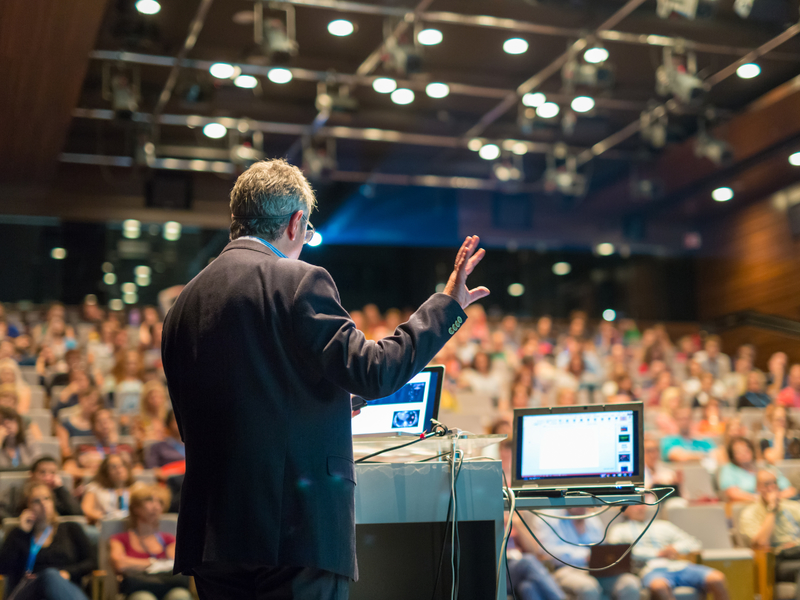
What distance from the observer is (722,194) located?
33.9 ft

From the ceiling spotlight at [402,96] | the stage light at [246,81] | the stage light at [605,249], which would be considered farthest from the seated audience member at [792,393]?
the stage light at [246,81]

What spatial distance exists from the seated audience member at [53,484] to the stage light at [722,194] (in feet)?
28.5

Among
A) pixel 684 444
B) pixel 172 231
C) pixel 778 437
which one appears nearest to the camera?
pixel 684 444

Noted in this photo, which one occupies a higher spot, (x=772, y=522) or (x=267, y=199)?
(x=267, y=199)

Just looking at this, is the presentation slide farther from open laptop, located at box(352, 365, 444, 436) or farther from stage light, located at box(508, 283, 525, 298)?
stage light, located at box(508, 283, 525, 298)

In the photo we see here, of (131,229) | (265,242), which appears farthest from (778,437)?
(131,229)

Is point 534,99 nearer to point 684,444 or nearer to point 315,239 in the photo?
point 684,444

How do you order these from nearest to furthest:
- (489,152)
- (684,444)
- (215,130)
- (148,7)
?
(684,444) < (148,7) < (215,130) < (489,152)

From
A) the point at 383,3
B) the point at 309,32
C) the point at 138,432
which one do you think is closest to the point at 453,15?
the point at 383,3

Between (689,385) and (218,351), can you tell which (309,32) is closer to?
(689,385)

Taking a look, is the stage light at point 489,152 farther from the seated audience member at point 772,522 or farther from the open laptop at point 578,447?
the open laptop at point 578,447

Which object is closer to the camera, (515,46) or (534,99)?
(515,46)

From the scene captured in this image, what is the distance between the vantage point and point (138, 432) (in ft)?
18.2

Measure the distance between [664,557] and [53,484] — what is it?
3108 mm
